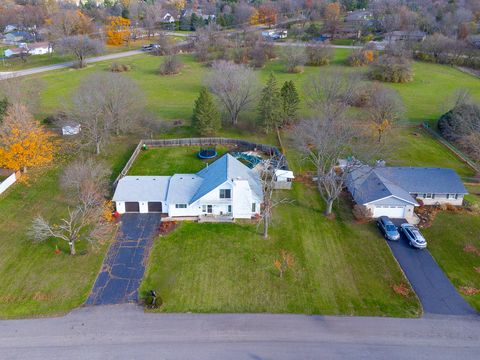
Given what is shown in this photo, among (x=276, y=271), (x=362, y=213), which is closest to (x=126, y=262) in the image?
(x=276, y=271)

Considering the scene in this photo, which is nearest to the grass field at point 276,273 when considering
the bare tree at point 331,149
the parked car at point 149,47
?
the bare tree at point 331,149

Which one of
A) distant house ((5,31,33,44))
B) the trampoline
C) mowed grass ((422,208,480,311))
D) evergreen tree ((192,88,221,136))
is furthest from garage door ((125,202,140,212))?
distant house ((5,31,33,44))

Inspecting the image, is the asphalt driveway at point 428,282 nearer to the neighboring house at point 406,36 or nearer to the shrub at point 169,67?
the shrub at point 169,67

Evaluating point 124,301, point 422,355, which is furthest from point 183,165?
point 422,355

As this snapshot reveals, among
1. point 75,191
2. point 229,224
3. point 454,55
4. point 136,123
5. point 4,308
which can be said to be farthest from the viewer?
point 454,55

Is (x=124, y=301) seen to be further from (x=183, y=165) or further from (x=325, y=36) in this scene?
(x=325, y=36)

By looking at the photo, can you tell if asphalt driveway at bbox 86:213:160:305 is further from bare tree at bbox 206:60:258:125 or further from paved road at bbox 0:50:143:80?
paved road at bbox 0:50:143:80
